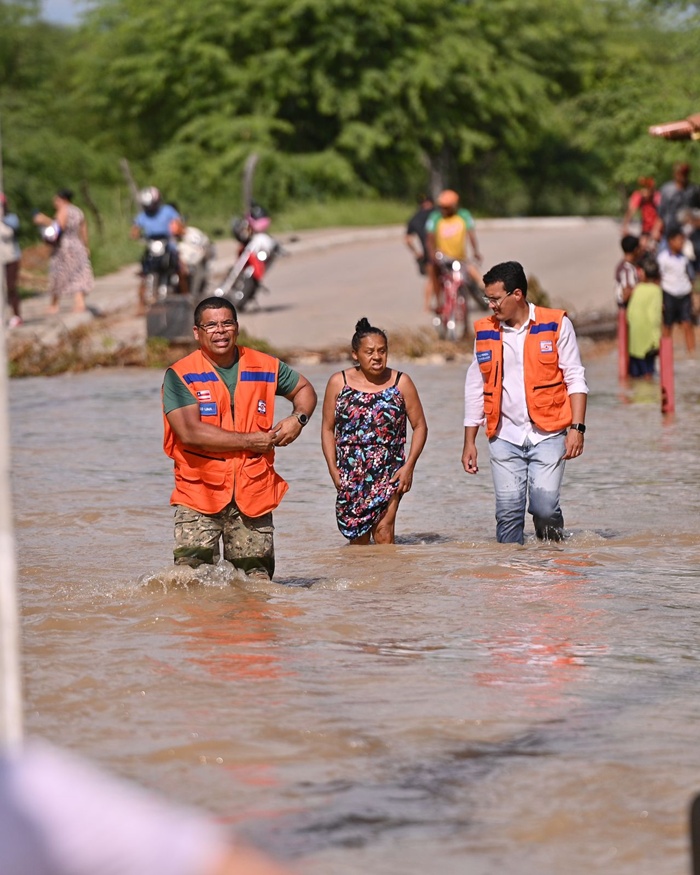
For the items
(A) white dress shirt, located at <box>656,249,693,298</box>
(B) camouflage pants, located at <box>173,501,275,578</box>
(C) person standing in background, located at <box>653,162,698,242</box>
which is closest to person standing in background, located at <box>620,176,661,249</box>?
(C) person standing in background, located at <box>653,162,698,242</box>

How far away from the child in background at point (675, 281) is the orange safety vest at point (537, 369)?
11.2 m

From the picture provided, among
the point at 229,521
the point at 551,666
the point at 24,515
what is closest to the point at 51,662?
the point at 229,521

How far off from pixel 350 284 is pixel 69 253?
710 centimetres

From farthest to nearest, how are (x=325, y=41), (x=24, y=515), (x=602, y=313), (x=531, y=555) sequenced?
(x=325, y=41) < (x=602, y=313) < (x=24, y=515) < (x=531, y=555)

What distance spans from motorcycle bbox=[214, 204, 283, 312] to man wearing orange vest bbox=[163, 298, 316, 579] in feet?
53.0

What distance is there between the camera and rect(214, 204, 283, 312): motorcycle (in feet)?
78.8

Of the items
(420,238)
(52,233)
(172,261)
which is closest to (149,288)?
(172,261)

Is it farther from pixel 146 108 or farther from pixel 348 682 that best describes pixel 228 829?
pixel 146 108

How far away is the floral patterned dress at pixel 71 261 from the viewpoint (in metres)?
23.5

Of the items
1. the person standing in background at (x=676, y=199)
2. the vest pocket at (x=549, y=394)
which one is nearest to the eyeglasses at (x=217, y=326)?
the vest pocket at (x=549, y=394)

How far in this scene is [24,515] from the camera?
36.0 ft

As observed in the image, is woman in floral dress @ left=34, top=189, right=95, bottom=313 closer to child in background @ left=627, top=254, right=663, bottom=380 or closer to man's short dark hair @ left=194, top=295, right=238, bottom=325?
child in background @ left=627, top=254, right=663, bottom=380

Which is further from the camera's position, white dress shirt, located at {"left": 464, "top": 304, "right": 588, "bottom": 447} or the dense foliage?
the dense foliage

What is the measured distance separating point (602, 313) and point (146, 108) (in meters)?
34.3
